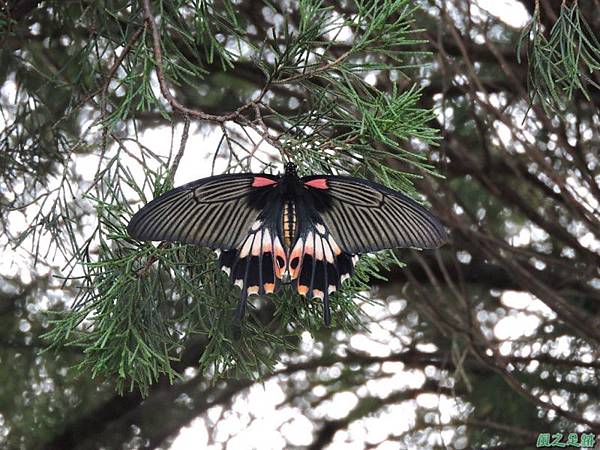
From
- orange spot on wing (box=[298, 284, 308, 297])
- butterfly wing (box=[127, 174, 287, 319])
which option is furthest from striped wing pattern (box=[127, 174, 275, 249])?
orange spot on wing (box=[298, 284, 308, 297])

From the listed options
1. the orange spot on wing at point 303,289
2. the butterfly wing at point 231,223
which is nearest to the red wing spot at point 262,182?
the butterfly wing at point 231,223

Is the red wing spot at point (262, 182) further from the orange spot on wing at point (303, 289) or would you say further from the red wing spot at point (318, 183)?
the orange spot on wing at point (303, 289)

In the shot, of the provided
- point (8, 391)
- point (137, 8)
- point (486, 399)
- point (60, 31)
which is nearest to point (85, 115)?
point (60, 31)

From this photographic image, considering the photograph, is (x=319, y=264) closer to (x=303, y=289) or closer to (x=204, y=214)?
(x=303, y=289)

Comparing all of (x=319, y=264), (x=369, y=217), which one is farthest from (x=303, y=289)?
(x=369, y=217)

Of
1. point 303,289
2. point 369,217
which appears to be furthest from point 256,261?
point 369,217

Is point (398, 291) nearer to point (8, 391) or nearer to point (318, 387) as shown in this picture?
point (318, 387)

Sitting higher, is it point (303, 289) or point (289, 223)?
point (289, 223)
